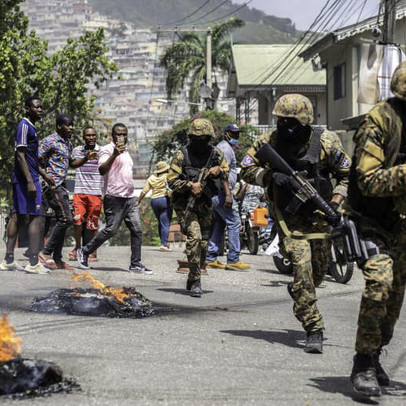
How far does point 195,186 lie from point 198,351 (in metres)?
3.34

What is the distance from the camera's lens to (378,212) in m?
5.29

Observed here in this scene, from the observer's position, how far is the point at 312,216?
6695 mm

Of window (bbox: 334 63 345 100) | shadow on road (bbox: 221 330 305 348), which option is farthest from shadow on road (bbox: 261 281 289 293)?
window (bbox: 334 63 345 100)

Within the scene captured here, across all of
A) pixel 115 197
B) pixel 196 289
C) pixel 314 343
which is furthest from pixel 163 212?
pixel 314 343

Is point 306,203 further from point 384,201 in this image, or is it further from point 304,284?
point 384,201

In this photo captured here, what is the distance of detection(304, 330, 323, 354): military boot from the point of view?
6.55 m

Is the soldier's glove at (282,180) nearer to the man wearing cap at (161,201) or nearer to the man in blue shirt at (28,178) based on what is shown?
the man in blue shirt at (28,178)

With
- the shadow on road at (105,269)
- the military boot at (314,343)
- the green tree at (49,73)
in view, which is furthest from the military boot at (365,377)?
the green tree at (49,73)

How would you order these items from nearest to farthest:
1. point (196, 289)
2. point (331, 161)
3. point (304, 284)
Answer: point (304, 284) < point (331, 161) < point (196, 289)

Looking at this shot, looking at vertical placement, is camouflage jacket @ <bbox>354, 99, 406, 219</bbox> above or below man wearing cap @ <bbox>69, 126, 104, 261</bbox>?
above

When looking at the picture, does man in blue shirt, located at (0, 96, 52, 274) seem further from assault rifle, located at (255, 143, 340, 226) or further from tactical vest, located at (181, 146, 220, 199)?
assault rifle, located at (255, 143, 340, 226)

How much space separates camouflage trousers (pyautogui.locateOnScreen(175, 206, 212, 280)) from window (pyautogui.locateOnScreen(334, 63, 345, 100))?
2572 cm

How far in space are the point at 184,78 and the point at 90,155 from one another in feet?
145

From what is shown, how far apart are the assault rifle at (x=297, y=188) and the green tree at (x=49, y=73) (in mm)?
24710
